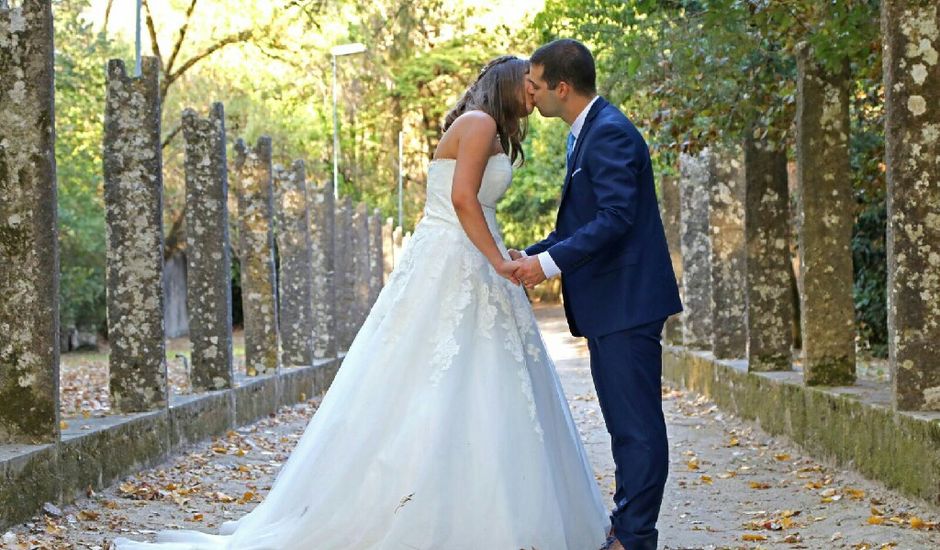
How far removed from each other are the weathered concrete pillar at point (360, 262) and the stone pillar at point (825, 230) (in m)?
14.7

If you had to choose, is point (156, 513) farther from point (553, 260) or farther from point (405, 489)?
point (553, 260)

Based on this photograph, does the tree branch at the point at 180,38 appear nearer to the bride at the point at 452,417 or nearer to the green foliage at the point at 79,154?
the green foliage at the point at 79,154

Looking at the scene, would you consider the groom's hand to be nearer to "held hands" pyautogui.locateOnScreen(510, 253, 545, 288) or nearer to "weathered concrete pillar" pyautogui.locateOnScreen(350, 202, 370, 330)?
"held hands" pyautogui.locateOnScreen(510, 253, 545, 288)

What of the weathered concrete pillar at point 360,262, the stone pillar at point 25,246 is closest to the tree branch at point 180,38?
the weathered concrete pillar at point 360,262

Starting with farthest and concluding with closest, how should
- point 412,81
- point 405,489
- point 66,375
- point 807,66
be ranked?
point 412,81
point 66,375
point 807,66
point 405,489

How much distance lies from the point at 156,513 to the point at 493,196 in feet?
10.4

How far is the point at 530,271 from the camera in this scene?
21.7 ft

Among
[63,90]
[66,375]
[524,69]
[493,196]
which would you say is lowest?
[66,375]

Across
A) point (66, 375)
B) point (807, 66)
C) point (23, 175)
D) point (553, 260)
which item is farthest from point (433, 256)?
point (66, 375)

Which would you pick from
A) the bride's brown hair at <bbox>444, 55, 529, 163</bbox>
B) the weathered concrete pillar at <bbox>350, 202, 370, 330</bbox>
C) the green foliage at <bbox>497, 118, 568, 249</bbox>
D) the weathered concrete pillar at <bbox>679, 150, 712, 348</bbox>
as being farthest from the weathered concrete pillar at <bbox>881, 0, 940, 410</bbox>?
the green foliage at <bbox>497, 118, 568, 249</bbox>

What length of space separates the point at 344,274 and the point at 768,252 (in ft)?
37.8

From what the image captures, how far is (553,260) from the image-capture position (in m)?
6.46

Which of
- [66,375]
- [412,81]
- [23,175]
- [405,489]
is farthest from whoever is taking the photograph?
[412,81]

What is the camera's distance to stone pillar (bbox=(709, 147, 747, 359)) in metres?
16.4
